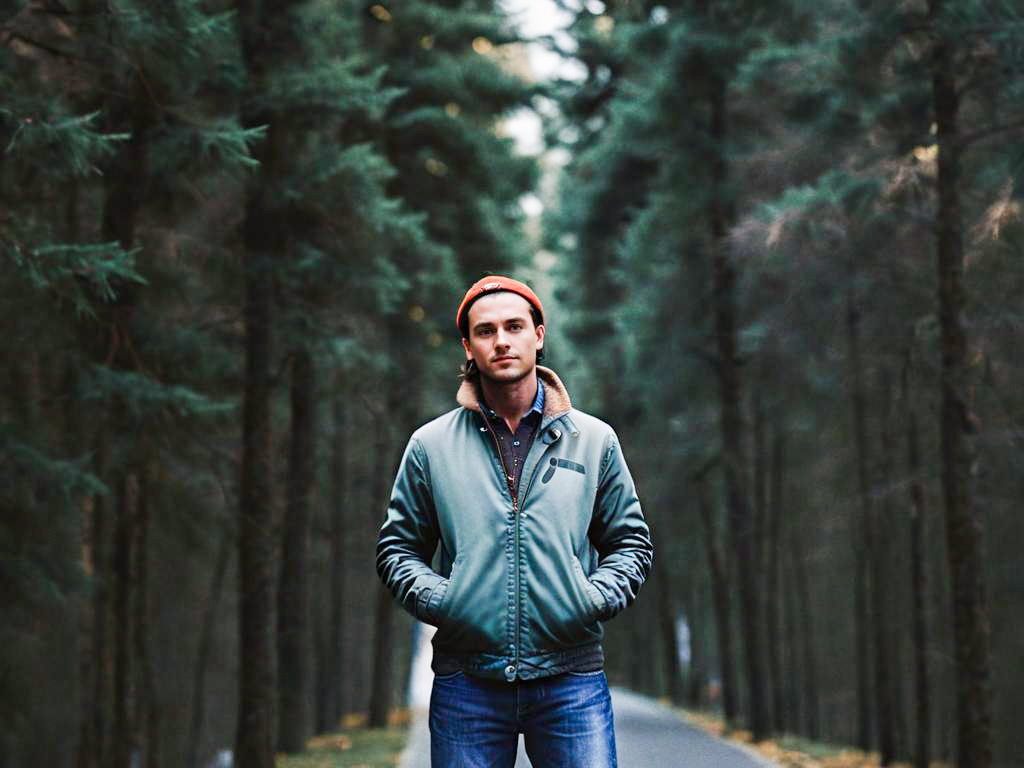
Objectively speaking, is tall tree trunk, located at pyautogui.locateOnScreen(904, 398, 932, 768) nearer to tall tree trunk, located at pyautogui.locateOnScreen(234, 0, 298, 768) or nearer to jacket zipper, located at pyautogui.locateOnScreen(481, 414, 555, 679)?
tall tree trunk, located at pyautogui.locateOnScreen(234, 0, 298, 768)

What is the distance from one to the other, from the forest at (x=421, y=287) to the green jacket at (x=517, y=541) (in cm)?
524

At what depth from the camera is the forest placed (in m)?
11.5

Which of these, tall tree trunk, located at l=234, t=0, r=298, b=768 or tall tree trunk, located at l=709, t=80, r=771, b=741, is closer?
tall tree trunk, located at l=234, t=0, r=298, b=768

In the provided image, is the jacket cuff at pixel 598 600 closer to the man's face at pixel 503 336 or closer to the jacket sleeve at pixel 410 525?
the jacket sleeve at pixel 410 525

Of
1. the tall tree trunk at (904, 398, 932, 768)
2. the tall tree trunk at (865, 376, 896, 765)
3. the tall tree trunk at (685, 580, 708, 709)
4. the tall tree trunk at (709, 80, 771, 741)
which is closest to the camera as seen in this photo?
the tall tree trunk at (904, 398, 932, 768)

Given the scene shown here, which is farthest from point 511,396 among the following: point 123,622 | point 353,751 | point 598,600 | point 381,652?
point 381,652

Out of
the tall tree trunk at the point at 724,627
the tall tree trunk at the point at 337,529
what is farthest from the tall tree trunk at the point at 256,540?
the tall tree trunk at the point at 724,627

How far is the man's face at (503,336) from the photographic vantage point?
3.71m

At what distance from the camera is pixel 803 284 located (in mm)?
17922

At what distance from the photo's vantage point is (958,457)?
11906 mm

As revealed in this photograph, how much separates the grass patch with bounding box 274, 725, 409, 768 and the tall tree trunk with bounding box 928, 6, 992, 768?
19.7 feet

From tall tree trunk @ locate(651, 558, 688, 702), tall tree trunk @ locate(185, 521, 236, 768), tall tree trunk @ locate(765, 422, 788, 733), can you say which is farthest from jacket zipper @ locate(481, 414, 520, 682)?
tall tree trunk @ locate(651, 558, 688, 702)

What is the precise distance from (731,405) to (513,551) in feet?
54.1

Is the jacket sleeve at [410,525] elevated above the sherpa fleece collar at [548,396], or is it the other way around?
the sherpa fleece collar at [548,396]
